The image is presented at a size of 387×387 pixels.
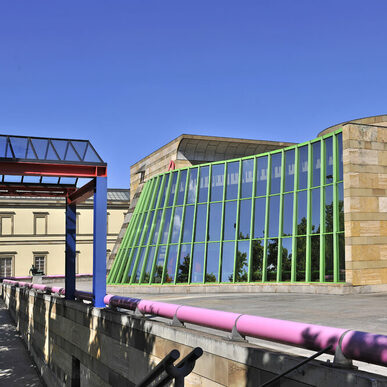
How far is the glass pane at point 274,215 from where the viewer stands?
2692 centimetres

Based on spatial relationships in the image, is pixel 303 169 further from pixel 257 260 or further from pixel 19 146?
pixel 19 146

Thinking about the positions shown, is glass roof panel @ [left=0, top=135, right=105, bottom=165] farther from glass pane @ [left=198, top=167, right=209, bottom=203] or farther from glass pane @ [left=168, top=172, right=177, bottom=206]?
glass pane @ [left=168, top=172, right=177, bottom=206]

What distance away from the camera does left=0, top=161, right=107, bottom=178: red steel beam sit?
17.2 meters

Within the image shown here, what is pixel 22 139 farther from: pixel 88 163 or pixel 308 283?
pixel 308 283

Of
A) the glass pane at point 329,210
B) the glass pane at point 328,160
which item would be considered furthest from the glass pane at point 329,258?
the glass pane at point 328,160

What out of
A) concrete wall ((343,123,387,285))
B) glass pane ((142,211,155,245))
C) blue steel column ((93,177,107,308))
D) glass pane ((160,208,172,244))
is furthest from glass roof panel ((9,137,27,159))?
glass pane ((142,211,155,245))

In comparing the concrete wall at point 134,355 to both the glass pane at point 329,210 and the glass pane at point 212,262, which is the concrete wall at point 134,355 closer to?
the glass pane at point 212,262

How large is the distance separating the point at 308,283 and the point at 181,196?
37.7ft

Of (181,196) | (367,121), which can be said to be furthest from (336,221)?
(181,196)

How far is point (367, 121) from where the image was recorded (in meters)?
27.4

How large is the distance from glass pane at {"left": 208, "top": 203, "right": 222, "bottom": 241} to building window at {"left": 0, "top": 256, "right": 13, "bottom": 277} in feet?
156

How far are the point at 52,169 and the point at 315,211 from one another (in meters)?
13.3

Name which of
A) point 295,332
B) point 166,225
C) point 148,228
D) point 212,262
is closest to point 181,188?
point 166,225

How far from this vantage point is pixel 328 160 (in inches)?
981
